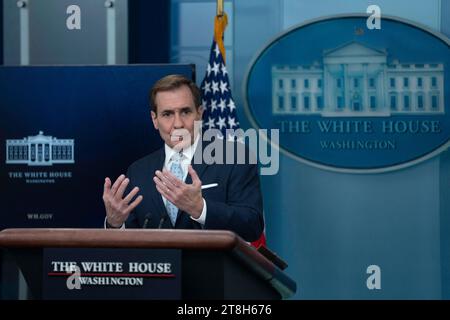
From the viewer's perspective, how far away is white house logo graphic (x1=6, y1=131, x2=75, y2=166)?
12.7 ft

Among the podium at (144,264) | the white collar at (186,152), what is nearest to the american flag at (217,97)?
the white collar at (186,152)

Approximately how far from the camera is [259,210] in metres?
2.73

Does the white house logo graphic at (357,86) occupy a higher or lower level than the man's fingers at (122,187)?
higher

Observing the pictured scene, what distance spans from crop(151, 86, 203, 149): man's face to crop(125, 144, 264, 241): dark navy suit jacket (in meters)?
0.08

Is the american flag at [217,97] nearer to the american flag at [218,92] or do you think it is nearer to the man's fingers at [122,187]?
the american flag at [218,92]

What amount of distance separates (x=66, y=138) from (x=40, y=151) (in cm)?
16

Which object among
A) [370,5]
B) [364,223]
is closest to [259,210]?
[364,223]

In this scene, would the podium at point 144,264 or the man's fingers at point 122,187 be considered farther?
the man's fingers at point 122,187

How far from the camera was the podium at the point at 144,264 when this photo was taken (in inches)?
64.4

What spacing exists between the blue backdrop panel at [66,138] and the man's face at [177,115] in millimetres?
831

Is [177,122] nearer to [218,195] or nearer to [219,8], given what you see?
[218,195]

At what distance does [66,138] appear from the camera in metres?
3.89

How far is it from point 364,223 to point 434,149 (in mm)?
556

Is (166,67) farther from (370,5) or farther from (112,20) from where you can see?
(370,5)
